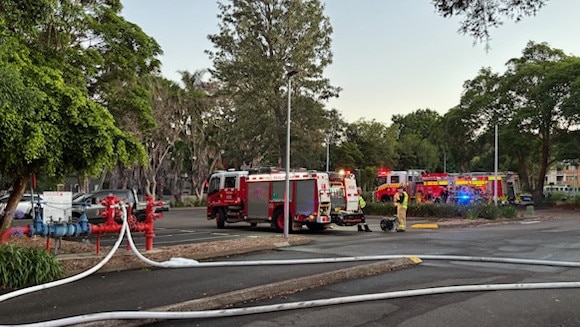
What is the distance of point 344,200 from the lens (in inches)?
794

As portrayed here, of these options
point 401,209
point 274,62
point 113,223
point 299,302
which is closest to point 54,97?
point 113,223

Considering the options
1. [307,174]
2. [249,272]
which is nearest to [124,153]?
[249,272]

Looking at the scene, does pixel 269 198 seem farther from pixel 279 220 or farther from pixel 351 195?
pixel 351 195

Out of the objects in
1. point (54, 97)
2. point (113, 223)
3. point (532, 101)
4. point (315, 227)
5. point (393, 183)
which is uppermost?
point (532, 101)

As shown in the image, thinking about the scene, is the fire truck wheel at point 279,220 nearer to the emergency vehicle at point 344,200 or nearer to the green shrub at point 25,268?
the emergency vehicle at point 344,200

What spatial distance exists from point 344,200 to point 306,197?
1.72 metres

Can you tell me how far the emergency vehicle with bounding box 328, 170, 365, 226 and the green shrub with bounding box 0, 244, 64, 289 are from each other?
40.7 feet

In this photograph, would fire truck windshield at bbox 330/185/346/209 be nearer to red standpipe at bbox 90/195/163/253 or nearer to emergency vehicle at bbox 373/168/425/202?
red standpipe at bbox 90/195/163/253

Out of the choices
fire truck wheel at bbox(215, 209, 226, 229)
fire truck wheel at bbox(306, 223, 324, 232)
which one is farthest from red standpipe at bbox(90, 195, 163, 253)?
fire truck wheel at bbox(215, 209, 226, 229)

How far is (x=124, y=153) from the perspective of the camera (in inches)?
469

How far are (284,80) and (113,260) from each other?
90.8 ft

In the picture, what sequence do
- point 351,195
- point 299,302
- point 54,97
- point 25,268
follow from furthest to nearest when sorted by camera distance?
point 351,195
point 54,97
point 25,268
point 299,302

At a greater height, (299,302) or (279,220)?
(279,220)

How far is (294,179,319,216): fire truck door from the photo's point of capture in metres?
19.0
